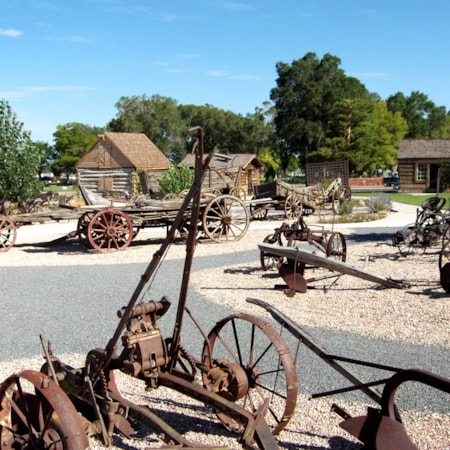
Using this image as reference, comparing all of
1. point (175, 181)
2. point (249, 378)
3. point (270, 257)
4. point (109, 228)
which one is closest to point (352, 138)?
point (175, 181)

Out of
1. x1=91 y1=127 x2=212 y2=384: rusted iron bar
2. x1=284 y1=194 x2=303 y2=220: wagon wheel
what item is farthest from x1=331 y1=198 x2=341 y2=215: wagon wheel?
x1=91 y1=127 x2=212 y2=384: rusted iron bar

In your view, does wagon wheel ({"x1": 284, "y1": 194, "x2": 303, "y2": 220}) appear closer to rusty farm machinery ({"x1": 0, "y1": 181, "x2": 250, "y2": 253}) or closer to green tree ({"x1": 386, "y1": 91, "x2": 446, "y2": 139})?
rusty farm machinery ({"x1": 0, "y1": 181, "x2": 250, "y2": 253})

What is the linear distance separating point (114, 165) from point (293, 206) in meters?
16.5

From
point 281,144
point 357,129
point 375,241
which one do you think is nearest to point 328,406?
point 375,241

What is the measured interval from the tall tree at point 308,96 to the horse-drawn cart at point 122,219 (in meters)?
35.8

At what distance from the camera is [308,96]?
1921 inches

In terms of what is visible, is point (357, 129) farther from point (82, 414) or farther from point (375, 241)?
point (82, 414)

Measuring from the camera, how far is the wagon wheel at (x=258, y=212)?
1817 centimetres

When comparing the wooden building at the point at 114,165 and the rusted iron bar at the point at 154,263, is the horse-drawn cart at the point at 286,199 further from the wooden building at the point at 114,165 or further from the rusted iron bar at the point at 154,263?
the rusted iron bar at the point at 154,263

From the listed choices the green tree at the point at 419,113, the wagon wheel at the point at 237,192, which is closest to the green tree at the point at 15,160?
the wagon wheel at the point at 237,192

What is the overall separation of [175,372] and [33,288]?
20.0 feet

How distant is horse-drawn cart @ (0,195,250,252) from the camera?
12102 millimetres

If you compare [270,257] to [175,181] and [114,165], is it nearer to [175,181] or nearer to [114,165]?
[175,181]

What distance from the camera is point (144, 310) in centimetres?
373
